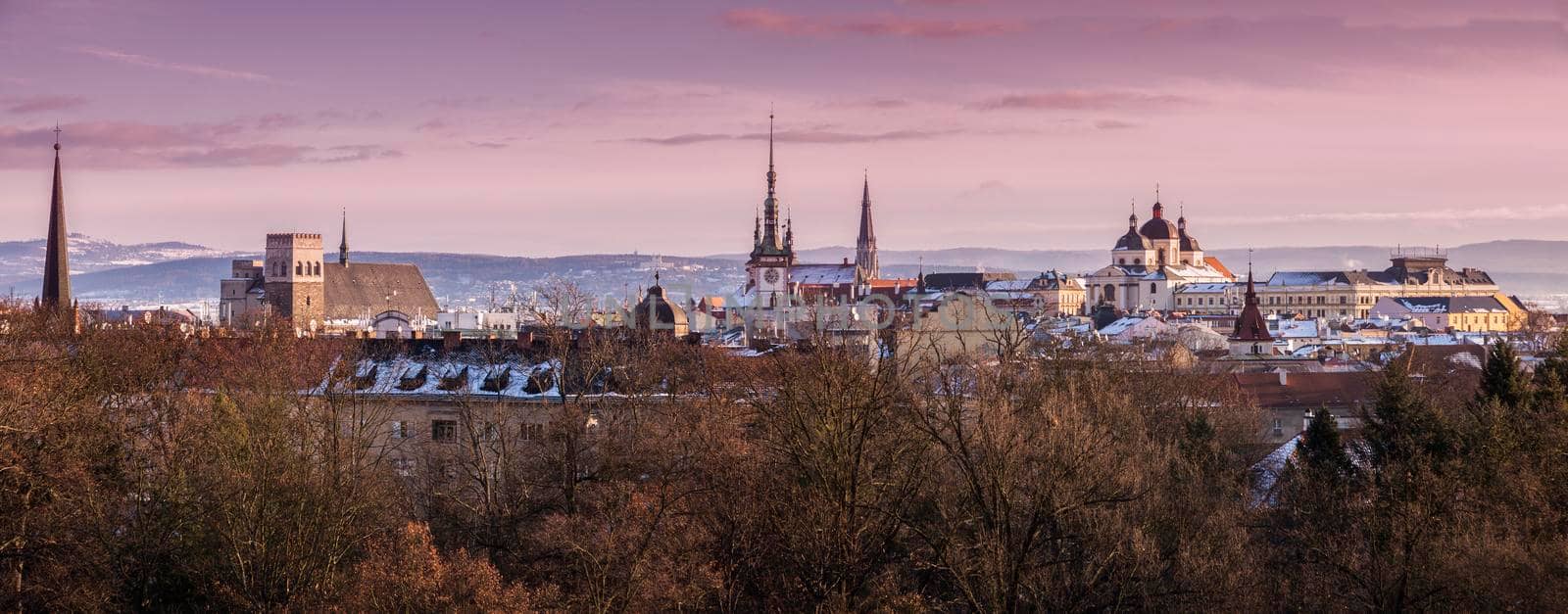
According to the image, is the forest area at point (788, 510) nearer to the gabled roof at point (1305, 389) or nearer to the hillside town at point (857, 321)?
the hillside town at point (857, 321)

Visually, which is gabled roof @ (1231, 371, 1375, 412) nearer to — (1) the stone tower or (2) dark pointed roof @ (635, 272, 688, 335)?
(2) dark pointed roof @ (635, 272, 688, 335)

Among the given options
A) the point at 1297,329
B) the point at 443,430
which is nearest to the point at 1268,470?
the point at 443,430

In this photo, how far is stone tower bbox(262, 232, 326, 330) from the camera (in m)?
146

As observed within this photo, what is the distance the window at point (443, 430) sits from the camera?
1788 inches

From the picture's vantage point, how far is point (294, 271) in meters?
147

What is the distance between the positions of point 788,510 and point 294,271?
123666 mm

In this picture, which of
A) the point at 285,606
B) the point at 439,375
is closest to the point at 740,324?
the point at 439,375

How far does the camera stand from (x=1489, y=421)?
35.6 meters

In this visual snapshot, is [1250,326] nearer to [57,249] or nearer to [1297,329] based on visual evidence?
[1297,329]

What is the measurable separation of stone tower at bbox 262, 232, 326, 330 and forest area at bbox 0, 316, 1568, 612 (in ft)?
363

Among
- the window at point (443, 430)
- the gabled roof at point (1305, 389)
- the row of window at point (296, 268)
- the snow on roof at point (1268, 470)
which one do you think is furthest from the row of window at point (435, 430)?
the row of window at point (296, 268)

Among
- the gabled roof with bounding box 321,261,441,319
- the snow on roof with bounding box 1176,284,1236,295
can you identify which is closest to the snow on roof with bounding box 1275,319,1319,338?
the snow on roof with bounding box 1176,284,1236,295

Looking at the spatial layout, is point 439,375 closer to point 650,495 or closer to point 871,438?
point 650,495

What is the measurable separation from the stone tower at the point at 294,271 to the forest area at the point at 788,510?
11071cm
